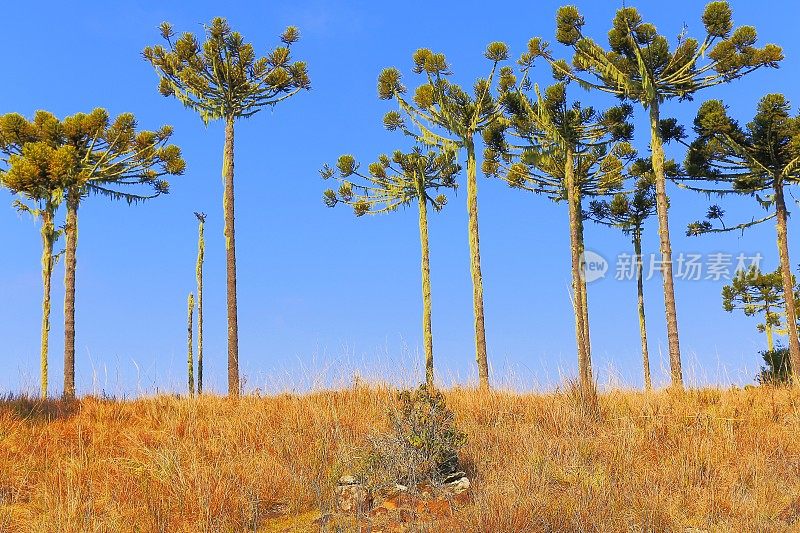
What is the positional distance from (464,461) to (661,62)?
1886cm

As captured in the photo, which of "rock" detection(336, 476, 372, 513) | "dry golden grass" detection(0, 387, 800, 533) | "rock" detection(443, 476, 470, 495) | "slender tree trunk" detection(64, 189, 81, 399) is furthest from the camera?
"slender tree trunk" detection(64, 189, 81, 399)

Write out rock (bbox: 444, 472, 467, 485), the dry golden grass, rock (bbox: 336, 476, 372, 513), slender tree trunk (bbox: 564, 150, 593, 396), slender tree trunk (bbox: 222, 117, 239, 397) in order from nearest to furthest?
the dry golden grass → rock (bbox: 336, 476, 372, 513) → rock (bbox: 444, 472, 467, 485) → slender tree trunk (bbox: 222, 117, 239, 397) → slender tree trunk (bbox: 564, 150, 593, 396)

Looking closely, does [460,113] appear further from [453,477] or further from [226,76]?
[453,477]

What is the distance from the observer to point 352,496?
7.19 m

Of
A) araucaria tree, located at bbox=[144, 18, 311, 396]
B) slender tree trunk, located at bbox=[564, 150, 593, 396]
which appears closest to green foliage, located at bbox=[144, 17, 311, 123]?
araucaria tree, located at bbox=[144, 18, 311, 396]

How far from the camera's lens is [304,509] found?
7250 millimetres

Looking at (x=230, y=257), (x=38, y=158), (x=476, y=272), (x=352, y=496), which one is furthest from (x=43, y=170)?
(x=352, y=496)

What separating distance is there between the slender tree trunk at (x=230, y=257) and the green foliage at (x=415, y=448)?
1422 cm

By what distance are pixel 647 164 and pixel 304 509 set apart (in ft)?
75.5

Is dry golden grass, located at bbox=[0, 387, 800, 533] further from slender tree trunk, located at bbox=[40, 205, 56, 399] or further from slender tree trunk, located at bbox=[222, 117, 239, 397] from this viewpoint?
slender tree trunk, located at bbox=[40, 205, 56, 399]

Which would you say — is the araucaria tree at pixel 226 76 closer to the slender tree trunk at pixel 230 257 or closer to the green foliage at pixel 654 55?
the slender tree trunk at pixel 230 257

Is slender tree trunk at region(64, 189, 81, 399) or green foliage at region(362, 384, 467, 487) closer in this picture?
green foliage at region(362, 384, 467, 487)

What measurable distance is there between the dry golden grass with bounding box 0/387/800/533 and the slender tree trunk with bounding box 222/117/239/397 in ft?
31.5

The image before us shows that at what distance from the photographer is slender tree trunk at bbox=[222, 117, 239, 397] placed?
2200cm
